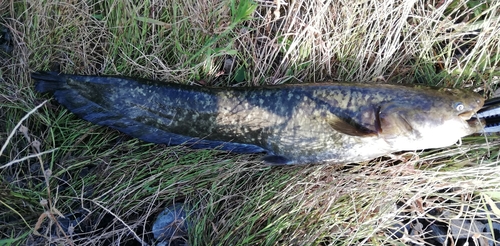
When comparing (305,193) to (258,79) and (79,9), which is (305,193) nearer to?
(258,79)

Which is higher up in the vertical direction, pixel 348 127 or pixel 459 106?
pixel 459 106

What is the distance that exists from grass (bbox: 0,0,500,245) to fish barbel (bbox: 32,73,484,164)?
161mm

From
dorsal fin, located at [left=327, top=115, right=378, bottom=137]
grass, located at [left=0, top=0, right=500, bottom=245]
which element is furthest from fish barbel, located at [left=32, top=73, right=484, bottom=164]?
grass, located at [left=0, top=0, right=500, bottom=245]

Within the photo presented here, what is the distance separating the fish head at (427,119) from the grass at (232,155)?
329 mm

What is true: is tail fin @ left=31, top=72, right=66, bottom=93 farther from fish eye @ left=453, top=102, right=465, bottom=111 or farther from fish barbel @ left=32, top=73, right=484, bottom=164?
fish eye @ left=453, top=102, right=465, bottom=111

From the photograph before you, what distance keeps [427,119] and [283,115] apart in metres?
0.84

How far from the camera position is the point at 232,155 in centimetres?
264

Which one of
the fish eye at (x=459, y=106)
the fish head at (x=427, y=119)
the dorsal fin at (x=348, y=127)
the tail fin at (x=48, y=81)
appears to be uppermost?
the fish eye at (x=459, y=106)

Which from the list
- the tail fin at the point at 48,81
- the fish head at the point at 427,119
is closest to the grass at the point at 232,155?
the tail fin at the point at 48,81

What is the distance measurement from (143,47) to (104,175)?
0.95 metres

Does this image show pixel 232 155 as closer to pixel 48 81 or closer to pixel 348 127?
pixel 348 127

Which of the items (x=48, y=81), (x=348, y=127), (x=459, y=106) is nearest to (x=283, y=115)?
(x=348, y=127)

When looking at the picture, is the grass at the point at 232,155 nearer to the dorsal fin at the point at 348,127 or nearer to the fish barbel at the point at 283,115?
the fish barbel at the point at 283,115

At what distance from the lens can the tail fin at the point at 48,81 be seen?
2562 millimetres
